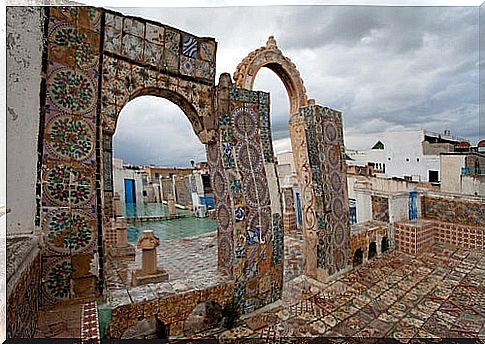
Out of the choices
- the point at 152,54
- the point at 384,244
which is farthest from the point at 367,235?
the point at 152,54

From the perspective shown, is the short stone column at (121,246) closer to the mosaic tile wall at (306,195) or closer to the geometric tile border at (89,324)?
the mosaic tile wall at (306,195)

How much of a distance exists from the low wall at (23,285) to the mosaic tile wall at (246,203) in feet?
3.80

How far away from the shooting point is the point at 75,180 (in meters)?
1.54

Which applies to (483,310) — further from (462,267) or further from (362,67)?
(362,67)

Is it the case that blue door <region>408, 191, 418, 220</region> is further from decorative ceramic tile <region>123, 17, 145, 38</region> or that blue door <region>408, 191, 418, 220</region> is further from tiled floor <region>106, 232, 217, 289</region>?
decorative ceramic tile <region>123, 17, 145, 38</region>

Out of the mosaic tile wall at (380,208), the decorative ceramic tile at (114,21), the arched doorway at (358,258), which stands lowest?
the arched doorway at (358,258)

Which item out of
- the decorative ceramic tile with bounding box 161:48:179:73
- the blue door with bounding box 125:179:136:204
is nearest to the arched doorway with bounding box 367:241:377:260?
the decorative ceramic tile with bounding box 161:48:179:73

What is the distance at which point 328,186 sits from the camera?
310 cm

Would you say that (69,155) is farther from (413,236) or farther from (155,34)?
(413,236)

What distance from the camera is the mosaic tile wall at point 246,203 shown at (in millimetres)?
2193

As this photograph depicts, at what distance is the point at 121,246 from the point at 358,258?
276 centimetres

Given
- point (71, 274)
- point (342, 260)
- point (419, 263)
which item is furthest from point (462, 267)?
point (71, 274)

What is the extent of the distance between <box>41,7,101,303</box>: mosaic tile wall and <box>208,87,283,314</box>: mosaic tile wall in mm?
884

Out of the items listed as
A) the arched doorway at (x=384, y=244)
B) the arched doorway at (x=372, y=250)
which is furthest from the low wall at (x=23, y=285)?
the arched doorway at (x=384, y=244)
